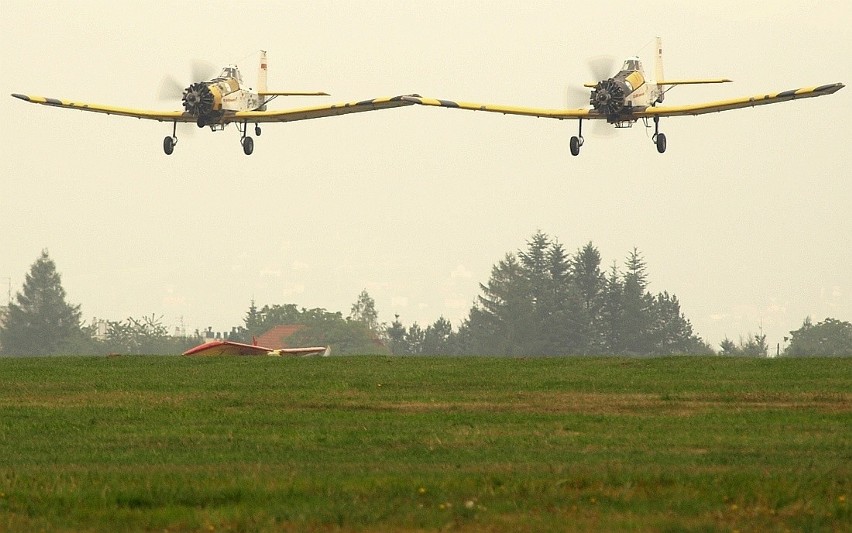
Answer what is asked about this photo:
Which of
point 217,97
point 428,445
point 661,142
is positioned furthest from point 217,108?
point 428,445

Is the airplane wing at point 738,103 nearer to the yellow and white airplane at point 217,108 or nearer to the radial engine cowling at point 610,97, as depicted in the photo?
the radial engine cowling at point 610,97

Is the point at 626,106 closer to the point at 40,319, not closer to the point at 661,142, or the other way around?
the point at 661,142

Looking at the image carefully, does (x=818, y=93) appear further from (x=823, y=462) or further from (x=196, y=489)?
(x=196, y=489)

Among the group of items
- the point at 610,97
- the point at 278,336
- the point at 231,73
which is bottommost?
the point at 278,336

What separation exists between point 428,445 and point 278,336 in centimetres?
13764

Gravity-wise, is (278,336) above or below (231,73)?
below

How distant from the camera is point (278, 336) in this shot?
158m

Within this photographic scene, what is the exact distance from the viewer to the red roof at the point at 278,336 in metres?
153

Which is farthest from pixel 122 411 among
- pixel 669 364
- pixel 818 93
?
pixel 818 93

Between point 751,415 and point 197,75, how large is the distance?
3398 centimetres

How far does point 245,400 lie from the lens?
27.4 m

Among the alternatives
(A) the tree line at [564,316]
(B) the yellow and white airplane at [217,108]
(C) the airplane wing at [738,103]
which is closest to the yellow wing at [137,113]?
(B) the yellow and white airplane at [217,108]

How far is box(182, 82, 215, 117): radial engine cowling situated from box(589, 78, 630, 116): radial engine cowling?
45.1ft

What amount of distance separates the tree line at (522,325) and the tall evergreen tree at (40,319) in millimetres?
108
